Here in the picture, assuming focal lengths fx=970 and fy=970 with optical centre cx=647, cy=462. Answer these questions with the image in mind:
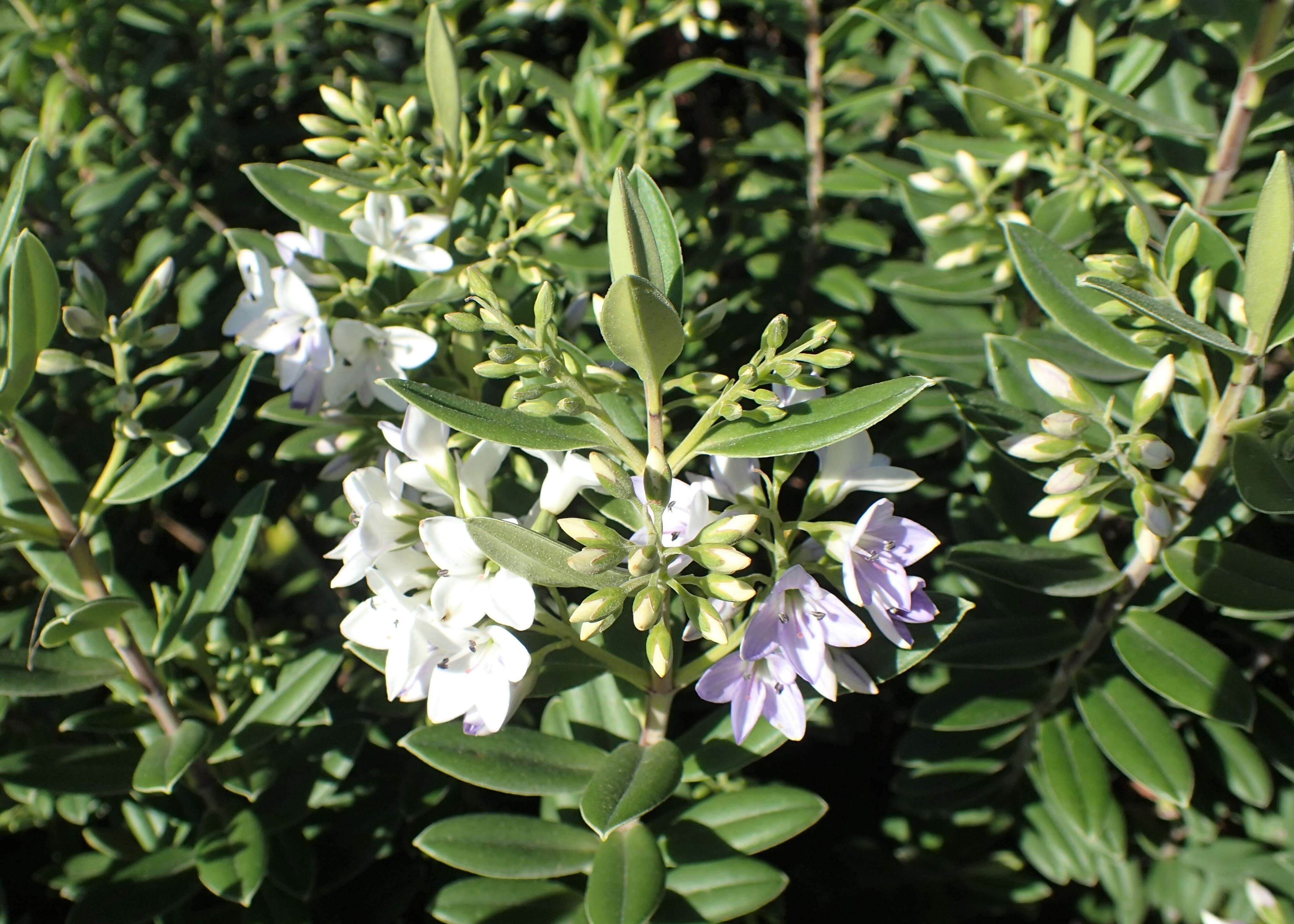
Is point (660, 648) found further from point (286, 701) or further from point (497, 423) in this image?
point (286, 701)

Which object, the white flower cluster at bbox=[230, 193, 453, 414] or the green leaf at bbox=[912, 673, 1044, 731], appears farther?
the green leaf at bbox=[912, 673, 1044, 731]

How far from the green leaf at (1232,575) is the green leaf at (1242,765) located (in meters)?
0.59

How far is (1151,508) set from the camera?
1609 millimetres

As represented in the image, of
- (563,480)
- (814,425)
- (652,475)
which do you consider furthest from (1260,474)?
(563,480)

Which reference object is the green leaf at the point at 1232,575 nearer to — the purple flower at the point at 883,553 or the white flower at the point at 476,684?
the purple flower at the point at 883,553

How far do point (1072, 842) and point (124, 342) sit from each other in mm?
2433

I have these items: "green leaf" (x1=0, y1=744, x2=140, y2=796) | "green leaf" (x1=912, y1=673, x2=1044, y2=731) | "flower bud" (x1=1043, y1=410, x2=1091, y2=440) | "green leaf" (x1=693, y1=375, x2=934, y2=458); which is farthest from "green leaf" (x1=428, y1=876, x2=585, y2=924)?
"flower bud" (x1=1043, y1=410, x2=1091, y2=440)

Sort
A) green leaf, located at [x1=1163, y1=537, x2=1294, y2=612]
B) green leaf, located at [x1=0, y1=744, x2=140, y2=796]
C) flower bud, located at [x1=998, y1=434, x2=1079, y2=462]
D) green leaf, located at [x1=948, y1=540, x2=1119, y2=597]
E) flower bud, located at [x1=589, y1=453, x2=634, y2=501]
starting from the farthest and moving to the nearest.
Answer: green leaf, located at [x1=0, y1=744, x2=140, y2=796] → green leaf, located at [x1=948, y1=540, x2=1119, y2=597] → green leaf, located at [x1=1163, y1=537, x2=1294, y2=612] → flower bud, located at [x1=998, y1=434, x2=1079, y2=462] → flower bud, located at [x1=589, y1=453, x2=634, y2=501]

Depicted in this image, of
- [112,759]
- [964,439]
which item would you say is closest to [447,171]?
[964,439]

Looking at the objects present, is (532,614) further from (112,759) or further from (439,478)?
(112,759)

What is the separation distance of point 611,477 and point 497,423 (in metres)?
0.20

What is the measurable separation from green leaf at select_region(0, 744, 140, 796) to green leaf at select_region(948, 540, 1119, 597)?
69.1 inches

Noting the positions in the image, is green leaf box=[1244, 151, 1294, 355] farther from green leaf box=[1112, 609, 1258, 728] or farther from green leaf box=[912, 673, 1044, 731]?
green leaf box=[912, 673, 1044, 731]

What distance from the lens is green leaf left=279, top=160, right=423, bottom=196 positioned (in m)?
1.84
